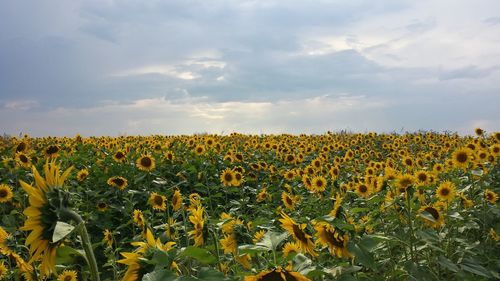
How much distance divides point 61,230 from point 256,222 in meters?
1.63

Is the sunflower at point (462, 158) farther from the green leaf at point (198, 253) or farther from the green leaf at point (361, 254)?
the green leaf at point (198, 253)

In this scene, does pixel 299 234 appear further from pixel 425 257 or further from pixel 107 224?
pixel 107 224

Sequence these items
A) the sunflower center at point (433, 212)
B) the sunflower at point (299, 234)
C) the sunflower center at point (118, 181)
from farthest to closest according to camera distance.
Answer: the sunflower center at point (118, 181) → the sunflower center at point (433, 212) → the sunflower at point (299, 234)

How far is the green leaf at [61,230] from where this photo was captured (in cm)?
177

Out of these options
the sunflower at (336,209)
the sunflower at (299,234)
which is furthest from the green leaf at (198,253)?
the sunflower at (336,209)

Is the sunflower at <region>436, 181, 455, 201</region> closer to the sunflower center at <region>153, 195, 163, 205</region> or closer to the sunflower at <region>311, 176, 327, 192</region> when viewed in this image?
the sunflower at <region>311, 176, 327, 192</region>

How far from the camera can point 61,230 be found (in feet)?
6.00

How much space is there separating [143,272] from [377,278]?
95.1 inches

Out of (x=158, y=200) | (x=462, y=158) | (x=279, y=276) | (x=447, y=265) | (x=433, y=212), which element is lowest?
(x=447, y=265)

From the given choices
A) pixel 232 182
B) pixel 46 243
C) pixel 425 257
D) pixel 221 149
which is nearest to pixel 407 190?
pixel 425 257

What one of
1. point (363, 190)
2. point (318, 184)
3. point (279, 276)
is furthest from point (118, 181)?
point (279, 276)

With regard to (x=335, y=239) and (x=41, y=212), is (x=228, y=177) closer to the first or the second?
(x=335, y=239)

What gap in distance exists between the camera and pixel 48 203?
2031 millimetres

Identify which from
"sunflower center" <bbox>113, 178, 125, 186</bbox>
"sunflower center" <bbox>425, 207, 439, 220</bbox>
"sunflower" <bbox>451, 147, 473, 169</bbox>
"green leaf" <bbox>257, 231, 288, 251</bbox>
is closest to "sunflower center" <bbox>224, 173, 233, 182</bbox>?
"sunflower center" <bbox>113, 178, 125, 186</bbox>
